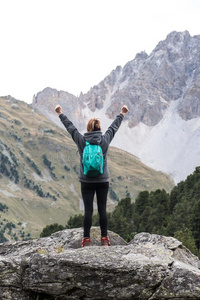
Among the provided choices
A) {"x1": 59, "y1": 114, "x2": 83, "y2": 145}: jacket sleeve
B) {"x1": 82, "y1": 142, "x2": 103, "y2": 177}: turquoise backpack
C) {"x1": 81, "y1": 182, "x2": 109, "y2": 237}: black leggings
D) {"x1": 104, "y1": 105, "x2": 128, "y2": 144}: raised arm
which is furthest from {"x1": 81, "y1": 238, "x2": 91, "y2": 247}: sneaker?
{"x1": 104, "y1": 105, "x2": 128, "y2": 144}: raised arm

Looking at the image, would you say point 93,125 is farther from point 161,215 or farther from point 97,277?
point 161,215

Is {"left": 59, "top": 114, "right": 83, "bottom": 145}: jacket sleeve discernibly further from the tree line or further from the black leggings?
the tree line

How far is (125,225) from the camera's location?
8250 cm

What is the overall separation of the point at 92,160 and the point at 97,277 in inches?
147

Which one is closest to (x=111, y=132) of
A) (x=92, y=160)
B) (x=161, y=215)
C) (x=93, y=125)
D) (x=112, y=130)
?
(x=112, y=130)

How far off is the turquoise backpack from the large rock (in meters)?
2.54

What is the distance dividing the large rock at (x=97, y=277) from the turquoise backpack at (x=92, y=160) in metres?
2.54

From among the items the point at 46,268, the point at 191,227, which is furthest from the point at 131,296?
the point at 191,227

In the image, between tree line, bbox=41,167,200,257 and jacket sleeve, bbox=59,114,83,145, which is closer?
jacket sleeve, bbox=59,114,83,145

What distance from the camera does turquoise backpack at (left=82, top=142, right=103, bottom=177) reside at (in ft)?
44.7

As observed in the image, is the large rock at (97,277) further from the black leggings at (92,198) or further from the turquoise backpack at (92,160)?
the turquoise backpack at (92,160)

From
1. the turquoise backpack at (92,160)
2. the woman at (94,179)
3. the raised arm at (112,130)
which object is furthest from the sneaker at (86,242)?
the raised arm at (112,130)

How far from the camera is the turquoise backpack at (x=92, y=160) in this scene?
13.6 m

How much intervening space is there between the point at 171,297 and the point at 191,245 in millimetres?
35943
